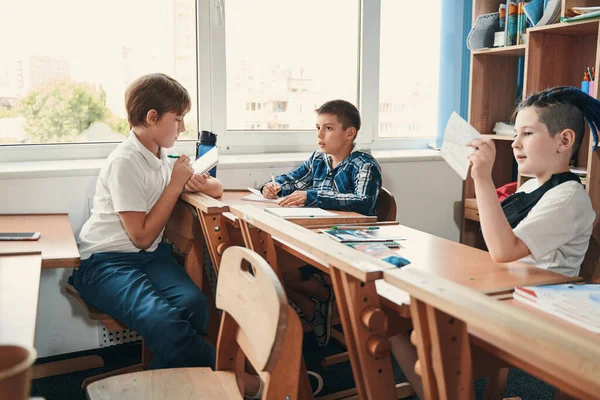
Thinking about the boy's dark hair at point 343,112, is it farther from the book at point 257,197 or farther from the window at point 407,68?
the window at point 407,68

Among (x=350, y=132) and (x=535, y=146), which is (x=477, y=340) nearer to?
(x=535, y=146)

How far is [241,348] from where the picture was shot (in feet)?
4.27

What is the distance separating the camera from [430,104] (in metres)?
3.45

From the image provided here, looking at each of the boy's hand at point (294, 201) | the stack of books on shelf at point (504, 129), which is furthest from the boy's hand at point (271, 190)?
the stack of books on shelf at point (504, 129)

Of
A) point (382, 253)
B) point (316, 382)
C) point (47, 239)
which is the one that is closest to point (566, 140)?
point (382, 253)

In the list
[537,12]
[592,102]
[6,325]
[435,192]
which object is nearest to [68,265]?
[6,325]

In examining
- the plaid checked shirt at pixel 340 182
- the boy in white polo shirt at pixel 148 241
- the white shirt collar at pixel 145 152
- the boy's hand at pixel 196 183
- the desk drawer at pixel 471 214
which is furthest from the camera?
the desk drawer at pixel 471 214

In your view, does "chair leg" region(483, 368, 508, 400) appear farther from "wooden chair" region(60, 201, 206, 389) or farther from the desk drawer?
the desk drawer

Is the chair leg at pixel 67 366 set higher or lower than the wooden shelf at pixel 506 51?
lower

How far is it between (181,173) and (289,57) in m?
1.17

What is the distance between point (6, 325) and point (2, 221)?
1173mm

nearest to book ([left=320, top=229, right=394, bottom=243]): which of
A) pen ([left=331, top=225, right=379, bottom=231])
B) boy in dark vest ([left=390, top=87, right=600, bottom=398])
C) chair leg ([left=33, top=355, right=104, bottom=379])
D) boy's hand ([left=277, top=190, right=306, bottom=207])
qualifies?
pen ([left=331, top=225, right=379, bottom=231])

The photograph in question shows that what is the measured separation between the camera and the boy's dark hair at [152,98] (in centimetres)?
210

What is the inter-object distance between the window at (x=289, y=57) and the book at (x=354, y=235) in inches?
51.7
